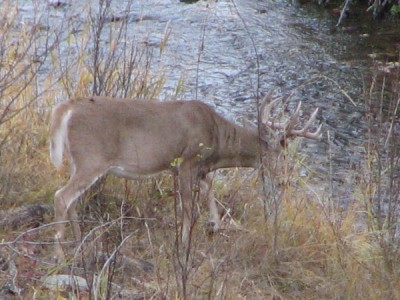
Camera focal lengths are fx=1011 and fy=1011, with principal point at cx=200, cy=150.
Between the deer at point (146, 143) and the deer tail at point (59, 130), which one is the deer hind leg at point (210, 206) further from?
the deer tail at point (59, 130)

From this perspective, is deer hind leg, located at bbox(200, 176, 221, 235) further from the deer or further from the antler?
the antler


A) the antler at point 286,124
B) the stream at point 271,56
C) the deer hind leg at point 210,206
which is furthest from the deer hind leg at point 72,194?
the stream at point 271,56

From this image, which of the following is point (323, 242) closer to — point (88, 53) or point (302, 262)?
point (302, 262)

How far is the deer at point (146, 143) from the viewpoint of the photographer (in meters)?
6.73

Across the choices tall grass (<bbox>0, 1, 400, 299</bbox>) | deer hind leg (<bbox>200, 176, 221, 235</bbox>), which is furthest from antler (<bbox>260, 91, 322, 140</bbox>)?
deer hind leg (<bbox>200, 176, 221, 235</bbox>)

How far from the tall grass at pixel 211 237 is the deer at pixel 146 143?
18cm

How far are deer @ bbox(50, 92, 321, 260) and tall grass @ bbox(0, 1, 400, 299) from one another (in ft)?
0.61

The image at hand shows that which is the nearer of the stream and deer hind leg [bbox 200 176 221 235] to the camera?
deer hind leg [bbox 200 176 221 235]

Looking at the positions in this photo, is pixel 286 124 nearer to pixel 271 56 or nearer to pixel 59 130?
pixel 59 130

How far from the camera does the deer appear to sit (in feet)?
22.1

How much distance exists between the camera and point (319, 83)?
40.8ft

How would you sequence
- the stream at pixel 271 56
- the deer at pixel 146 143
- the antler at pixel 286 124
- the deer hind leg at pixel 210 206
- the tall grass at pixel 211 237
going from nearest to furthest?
1. the tall grass at pixel 211 237
2. the deer at pixel 146 143
3. the deer hind leg at pixel 210 206
4. the antler at pixel 286 124
5. the stream at pixel 271 56

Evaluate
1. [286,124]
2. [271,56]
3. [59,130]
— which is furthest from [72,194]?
[271,56]

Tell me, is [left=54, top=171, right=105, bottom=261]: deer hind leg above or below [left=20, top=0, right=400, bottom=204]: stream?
above
